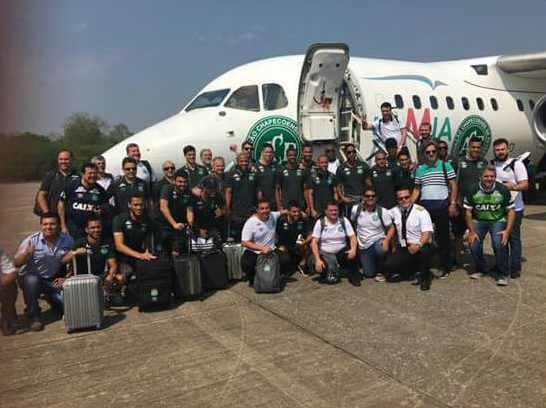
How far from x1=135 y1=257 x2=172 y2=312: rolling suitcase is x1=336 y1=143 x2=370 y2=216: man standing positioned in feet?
10.8

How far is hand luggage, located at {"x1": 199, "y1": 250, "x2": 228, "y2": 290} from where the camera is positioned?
6676 millimetres

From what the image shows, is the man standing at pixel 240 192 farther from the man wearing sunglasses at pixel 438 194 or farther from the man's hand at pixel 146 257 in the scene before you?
the man wearing sunglasses at pixel 438 194

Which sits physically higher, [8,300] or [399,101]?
[399,101]

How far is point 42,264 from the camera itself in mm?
5859

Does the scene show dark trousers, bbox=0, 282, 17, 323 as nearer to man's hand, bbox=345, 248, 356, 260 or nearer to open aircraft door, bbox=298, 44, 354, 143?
man's hand, bbox=345, 248, 356, 260

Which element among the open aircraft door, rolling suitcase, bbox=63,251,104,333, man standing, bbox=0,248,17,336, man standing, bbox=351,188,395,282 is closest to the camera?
man standing, bbox=0,248,17,336

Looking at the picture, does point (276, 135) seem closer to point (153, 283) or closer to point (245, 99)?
point (245, 99)

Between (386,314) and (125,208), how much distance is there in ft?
11.8

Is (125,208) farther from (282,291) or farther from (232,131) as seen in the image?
(232,131)

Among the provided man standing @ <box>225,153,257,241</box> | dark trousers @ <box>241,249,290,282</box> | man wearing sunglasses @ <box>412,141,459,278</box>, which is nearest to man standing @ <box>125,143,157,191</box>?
man standing @ <box>225,153,257,241</box>

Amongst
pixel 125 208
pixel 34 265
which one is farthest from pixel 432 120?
pixel 34 265

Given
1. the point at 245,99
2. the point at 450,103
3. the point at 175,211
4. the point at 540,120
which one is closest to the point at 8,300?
the point at 175,211

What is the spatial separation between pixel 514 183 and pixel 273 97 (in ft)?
15.6

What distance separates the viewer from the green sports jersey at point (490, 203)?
263 inches
